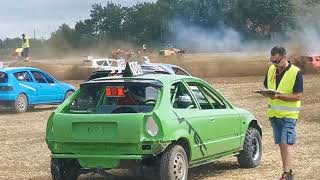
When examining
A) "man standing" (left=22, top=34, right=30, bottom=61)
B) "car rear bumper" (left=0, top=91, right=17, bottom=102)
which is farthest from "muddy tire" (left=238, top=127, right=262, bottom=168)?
"man standing" (left=22, top=34, right=30, bottom=61)

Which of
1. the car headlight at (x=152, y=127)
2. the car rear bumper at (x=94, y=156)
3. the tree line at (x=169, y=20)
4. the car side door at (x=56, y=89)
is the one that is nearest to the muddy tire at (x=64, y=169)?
the car rear bumper at (x=94, y=156)

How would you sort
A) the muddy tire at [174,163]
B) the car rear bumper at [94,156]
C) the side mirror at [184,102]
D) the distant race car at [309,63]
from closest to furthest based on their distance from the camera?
the car rear bumper at [94,156], the muddy tire at [174,163], the side mirror at [184,102], the distant race car at [309,63]

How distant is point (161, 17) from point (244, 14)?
1690cm

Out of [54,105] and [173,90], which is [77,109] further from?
[54,105]

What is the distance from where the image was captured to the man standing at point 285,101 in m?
8.00

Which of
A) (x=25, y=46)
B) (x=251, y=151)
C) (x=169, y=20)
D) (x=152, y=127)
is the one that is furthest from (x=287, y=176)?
(x=169, y=20)

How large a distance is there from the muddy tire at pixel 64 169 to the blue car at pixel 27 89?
37.2ft

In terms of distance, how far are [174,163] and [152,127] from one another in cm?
56

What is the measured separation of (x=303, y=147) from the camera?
37.2 feet

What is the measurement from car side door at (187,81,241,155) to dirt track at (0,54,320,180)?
49 cm

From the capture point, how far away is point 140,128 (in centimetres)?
750

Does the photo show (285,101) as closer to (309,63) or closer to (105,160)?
(105,160)

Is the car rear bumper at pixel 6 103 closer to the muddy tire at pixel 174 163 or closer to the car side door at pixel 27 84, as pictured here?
the car side door at pixel 27 84

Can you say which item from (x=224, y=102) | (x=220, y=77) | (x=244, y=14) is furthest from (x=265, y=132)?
(x=244, y=14)
